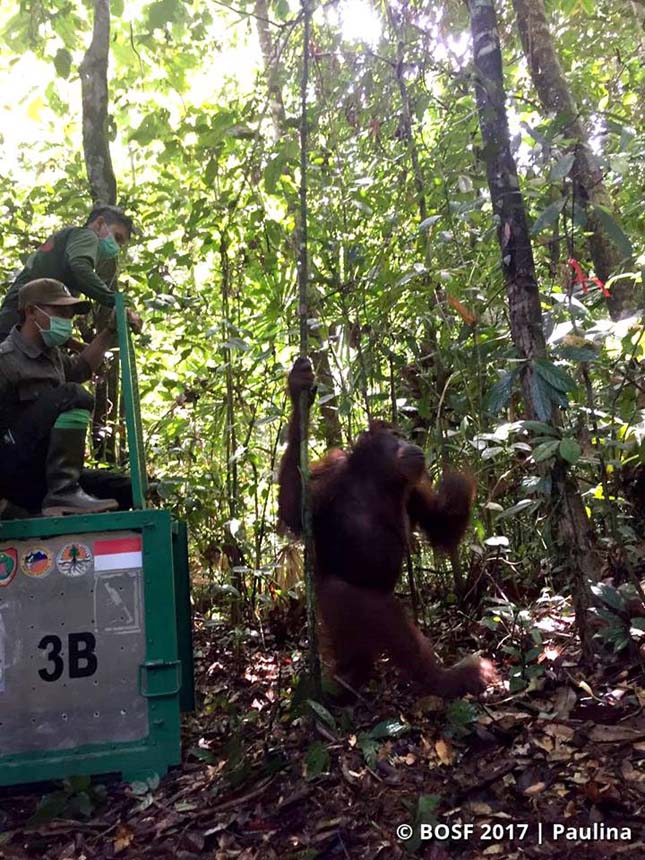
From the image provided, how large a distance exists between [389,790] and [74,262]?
2487mm

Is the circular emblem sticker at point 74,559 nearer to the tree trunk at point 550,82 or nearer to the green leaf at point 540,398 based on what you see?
the green leaf at point 540,398

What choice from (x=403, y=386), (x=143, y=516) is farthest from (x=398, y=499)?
(x=143, y=516)

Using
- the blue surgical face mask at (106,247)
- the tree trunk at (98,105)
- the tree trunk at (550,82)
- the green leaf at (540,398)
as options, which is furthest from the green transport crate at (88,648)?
the tree trunk at (550,82)

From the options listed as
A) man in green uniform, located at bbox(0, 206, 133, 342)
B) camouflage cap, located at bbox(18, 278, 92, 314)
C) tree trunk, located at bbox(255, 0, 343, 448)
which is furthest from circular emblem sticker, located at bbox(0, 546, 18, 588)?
tree trunk, located at bbox(255, 0, 343, 448)

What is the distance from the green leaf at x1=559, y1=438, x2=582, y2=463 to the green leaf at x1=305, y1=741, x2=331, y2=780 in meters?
1.25

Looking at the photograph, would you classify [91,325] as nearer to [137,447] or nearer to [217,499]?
[217,499]

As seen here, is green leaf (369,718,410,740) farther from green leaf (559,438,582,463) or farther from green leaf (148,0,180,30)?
green leaf (148,0,180,30)

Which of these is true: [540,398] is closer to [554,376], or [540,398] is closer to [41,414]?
[554,376]

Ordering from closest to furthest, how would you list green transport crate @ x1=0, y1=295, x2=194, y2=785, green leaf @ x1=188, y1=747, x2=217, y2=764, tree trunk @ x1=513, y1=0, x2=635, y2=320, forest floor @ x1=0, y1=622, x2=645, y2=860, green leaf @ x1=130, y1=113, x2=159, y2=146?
forest floor @ x1=0, y1=622, x2=645, y2=860 < green transport crate @ x1=0, y1=295, x2=194, y2=785 < green leaf @ x1=188, y1=747, x2=217, y2=764 < green leaf @ x1=130, y1=113, x2=159, y2=146 < tree trunk @ x1=513, y1=0, x2=635, y2=320

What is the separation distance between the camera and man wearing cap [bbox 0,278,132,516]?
10.0 feet

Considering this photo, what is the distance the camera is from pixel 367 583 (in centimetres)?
338

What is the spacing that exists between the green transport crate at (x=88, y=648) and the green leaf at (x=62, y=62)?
9.51ft

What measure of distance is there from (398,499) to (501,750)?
125 cm

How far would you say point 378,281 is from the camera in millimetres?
3580
